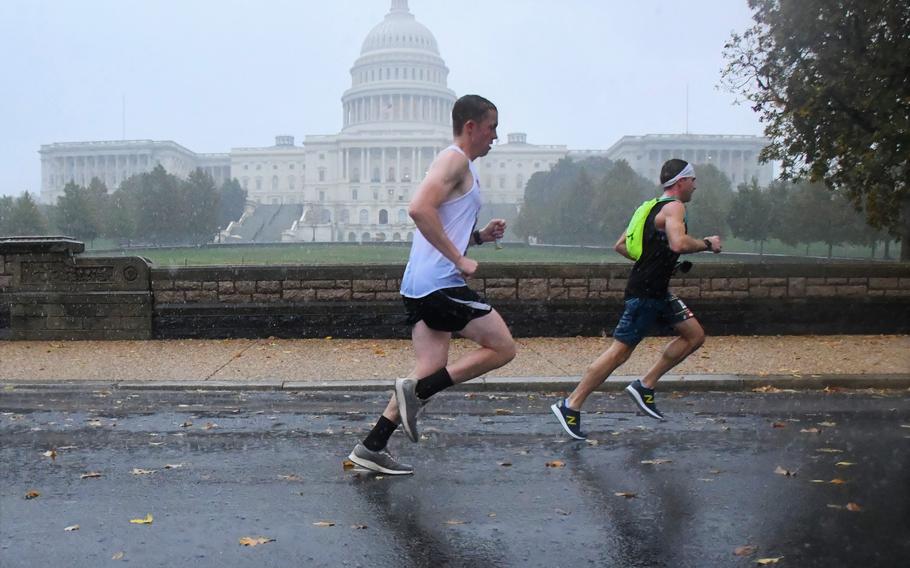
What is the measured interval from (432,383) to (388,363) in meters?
4.90

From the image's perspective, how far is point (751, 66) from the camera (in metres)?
19.1

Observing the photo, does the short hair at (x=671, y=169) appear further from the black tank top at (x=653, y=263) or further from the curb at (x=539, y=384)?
the curb at (x=539, y=384)

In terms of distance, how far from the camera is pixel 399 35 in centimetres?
14200

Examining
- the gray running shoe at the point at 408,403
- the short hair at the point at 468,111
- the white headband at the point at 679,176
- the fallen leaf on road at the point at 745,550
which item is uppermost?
the short hair at the point at 468,111

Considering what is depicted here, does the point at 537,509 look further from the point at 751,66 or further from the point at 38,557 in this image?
the point at 751,66

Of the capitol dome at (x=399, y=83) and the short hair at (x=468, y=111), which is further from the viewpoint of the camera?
the capitol dome at (x=399, y=83)

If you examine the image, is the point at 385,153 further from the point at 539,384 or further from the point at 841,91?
the point at 539,384

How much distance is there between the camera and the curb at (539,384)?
841cm

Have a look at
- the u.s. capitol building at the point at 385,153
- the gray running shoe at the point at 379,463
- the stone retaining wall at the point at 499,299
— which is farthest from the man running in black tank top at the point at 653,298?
the u.s. capitol building at the point at 385,153

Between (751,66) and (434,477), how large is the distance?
16.2m

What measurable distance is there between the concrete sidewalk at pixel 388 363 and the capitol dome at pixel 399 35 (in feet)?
440

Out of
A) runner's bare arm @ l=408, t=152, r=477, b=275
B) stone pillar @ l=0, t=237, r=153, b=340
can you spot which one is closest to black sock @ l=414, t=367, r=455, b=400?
runner's bare arm @ l=408, t=152, r=477, b=275

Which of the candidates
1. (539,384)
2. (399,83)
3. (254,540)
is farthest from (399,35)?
(254,540)

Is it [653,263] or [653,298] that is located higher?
[653,263]
